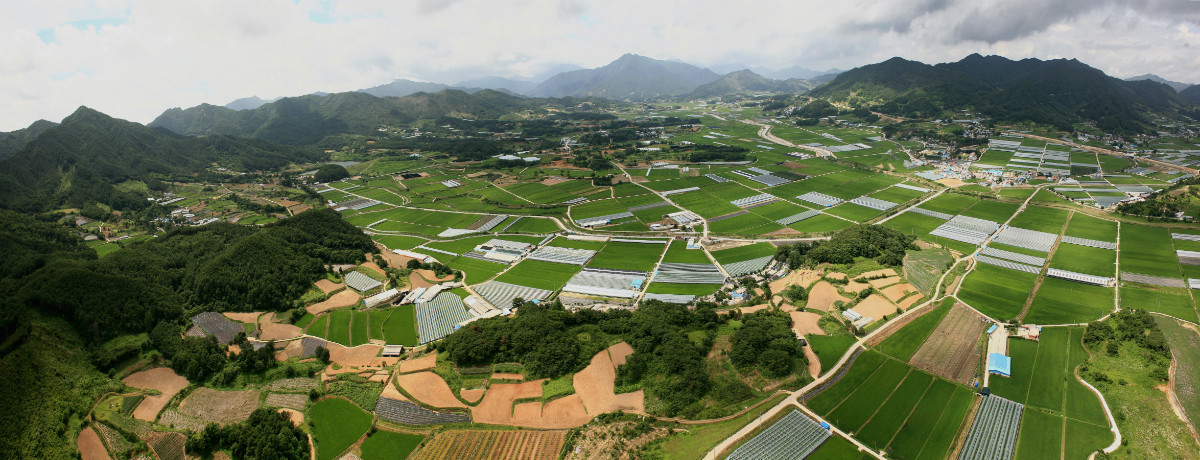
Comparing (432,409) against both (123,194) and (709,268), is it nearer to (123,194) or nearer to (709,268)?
(709,268)

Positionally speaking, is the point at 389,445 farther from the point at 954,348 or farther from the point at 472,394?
the point at 954,348

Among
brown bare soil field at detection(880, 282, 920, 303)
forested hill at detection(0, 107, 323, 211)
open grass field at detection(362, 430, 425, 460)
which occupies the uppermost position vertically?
forested hill at detection(0, 107, 323, 211)

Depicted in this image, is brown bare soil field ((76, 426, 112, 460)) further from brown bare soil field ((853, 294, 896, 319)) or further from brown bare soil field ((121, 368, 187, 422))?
brown bare soil field ((853, 294, 896, 319))

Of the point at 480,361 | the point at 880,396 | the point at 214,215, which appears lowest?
the point at 880,396

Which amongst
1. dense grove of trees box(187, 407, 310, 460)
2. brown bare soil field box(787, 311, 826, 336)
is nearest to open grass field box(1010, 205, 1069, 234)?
brown bare soil field box(787, 311, 826, 336)

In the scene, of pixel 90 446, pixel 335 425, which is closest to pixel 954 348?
pixel 335 425

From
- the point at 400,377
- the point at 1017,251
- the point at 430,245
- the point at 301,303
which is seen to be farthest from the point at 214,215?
the point at 1017,251

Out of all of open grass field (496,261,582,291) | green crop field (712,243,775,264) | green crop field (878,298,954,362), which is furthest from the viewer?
green crop field (712,243,775,264)
